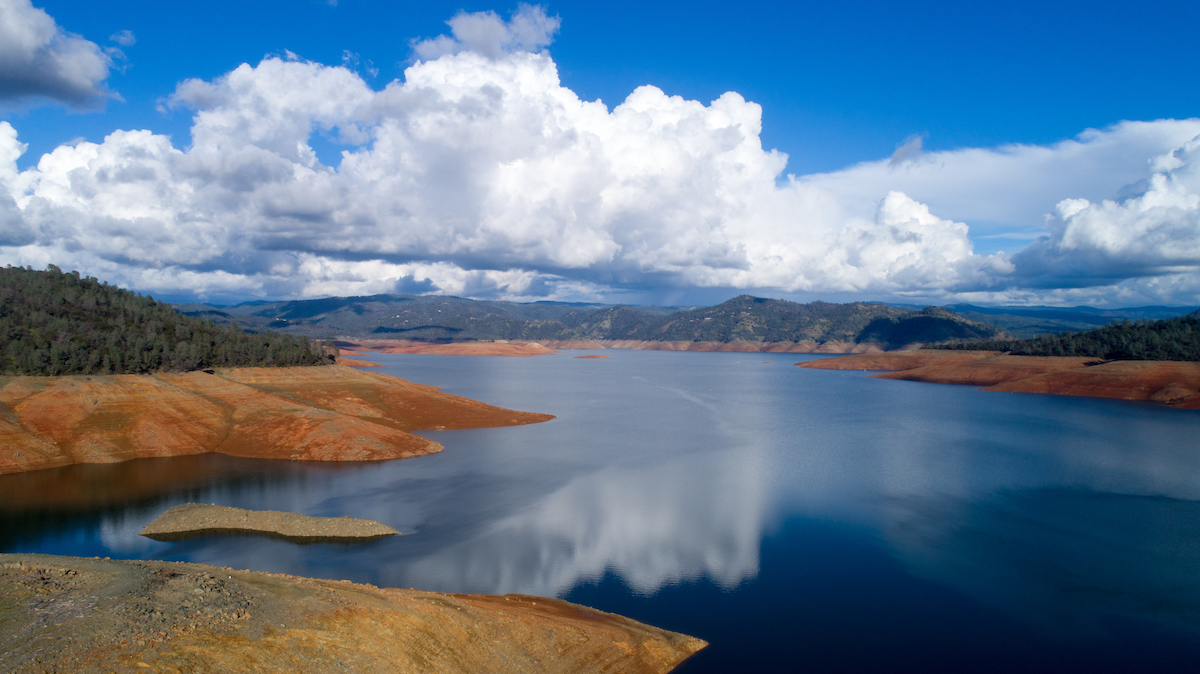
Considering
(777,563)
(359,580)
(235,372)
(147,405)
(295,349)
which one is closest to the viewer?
(359,580)

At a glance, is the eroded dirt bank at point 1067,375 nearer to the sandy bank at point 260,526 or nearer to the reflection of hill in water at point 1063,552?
the reflection of hill in water at point 1063,552

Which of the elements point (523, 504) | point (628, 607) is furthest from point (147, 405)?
point (628, 607)

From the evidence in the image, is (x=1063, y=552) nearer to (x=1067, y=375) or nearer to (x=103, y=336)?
(x=103, y=336)

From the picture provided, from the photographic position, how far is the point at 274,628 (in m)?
14.0

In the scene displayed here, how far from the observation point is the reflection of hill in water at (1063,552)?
2042 cm

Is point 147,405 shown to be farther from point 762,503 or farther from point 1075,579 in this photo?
point 1075,579

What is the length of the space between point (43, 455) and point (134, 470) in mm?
6157

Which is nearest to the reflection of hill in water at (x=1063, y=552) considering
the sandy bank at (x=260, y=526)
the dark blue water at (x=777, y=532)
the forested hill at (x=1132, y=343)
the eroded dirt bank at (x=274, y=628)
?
the dark blue water at (x=777, y=532)

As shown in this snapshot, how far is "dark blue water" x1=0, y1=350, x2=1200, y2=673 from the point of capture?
1864 centimetres

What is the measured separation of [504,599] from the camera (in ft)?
63.5

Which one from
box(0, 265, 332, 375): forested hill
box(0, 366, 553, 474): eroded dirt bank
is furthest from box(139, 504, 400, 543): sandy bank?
Result: box(0, 265, 332, 375): forested hill

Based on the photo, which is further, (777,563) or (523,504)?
(523,504)

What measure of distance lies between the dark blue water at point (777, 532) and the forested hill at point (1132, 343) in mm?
46012

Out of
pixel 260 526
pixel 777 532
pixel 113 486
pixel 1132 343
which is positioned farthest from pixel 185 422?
pixel 1132 343
